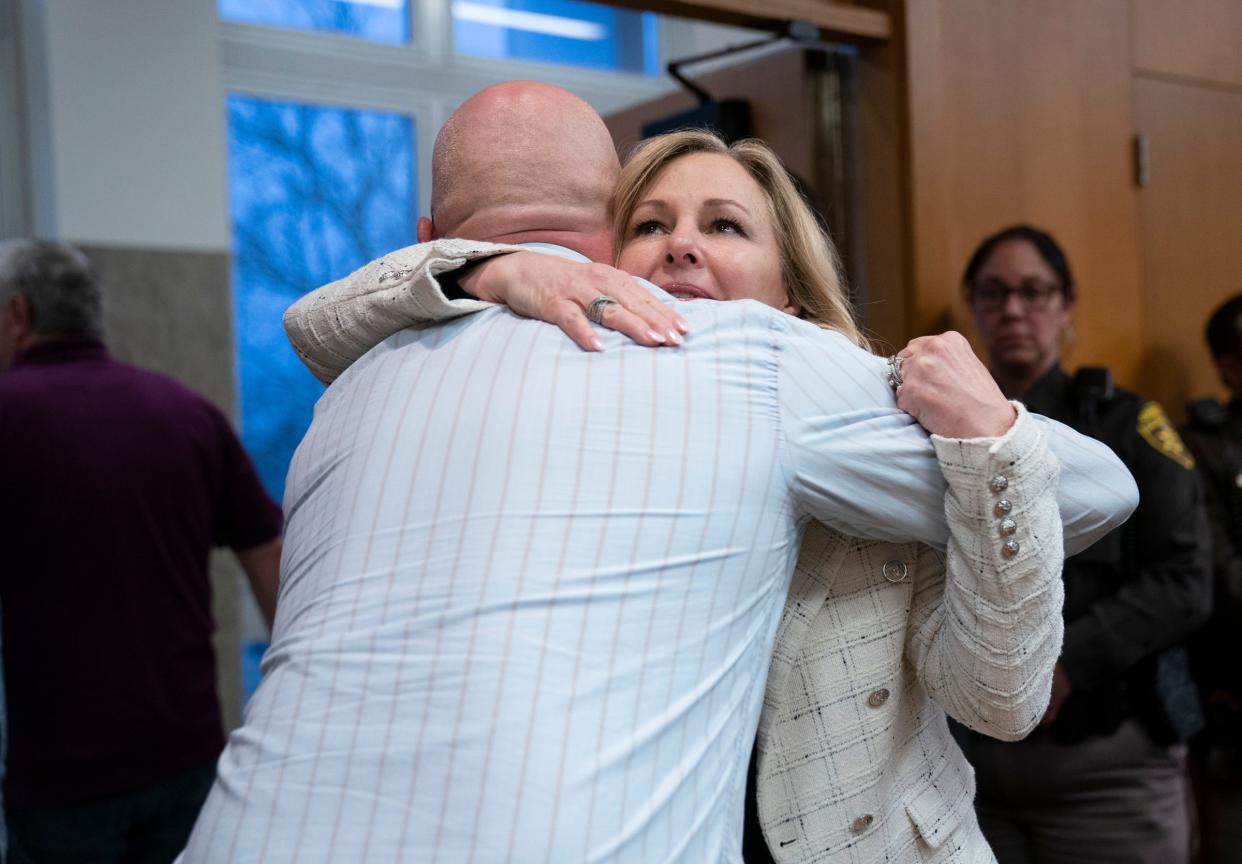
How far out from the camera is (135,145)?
13.5ft

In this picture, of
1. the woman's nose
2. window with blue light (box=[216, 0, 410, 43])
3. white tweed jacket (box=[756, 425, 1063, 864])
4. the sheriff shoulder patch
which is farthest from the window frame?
white tweed jacket (box=[756, 425, 1063, 864])

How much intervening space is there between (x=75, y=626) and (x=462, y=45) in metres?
3.86

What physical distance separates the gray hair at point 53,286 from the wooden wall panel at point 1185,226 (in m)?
2.59

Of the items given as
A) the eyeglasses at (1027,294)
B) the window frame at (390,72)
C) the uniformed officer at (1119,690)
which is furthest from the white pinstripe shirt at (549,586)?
the window frame at (390,72)

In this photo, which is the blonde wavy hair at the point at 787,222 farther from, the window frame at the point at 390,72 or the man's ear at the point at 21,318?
the window frame at the point at 390,72

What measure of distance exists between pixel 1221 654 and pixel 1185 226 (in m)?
1.18

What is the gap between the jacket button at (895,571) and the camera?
1.32 meters

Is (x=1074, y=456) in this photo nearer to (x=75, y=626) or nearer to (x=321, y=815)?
(x=321, y=815)

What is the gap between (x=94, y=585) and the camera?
257cm

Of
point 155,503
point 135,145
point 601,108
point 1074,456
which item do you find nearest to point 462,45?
point 601,108

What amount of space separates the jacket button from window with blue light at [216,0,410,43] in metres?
4.59

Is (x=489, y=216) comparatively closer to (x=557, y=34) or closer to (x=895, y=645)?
(x=895, y=645)

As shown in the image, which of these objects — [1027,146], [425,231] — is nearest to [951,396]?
[425,231]

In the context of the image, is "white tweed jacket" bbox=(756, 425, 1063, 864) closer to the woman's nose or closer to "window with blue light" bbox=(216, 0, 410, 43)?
the woman's nose
